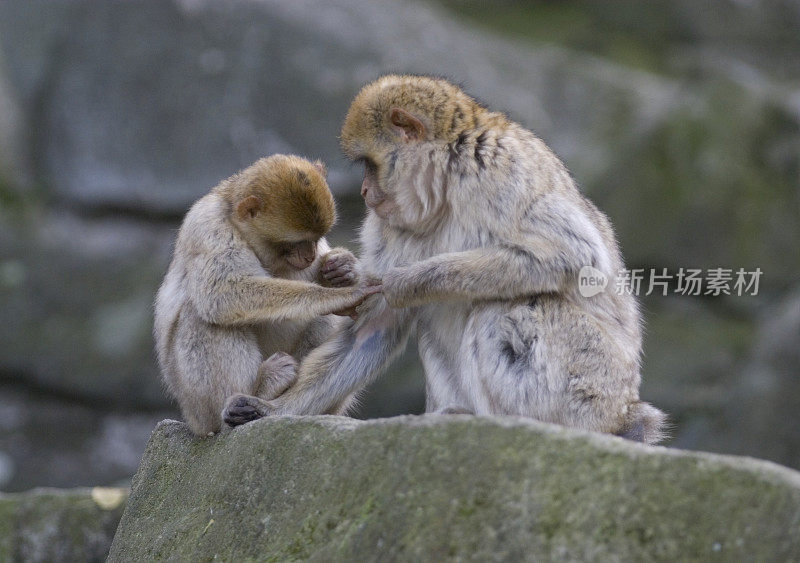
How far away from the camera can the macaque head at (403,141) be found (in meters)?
4.29

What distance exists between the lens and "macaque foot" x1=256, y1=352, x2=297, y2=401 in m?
4.30

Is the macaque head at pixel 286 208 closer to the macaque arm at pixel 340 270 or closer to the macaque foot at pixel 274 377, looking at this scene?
the macaque arm at pixel 340 270

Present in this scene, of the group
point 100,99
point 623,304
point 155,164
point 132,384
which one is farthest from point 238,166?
point 623,304

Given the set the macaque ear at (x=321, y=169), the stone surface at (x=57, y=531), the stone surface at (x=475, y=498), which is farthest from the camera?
the stone surface at (x=57, y=531)

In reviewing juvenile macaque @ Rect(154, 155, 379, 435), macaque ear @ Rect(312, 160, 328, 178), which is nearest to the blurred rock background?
macaque ear @ Rect(312, 160, 328, 178)

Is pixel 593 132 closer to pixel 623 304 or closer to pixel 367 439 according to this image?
pixel 623 304

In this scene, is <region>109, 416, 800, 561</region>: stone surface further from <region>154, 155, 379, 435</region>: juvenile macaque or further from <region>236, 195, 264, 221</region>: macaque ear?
<region>236, 195, 264, 221</region>: macaque ear

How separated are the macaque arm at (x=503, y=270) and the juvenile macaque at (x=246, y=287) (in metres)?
0.25

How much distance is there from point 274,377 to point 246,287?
0.38 metres

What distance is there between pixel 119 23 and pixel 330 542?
7889mm

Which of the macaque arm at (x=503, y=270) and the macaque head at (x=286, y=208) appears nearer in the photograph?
the macaque arm at (x=503, y=270)

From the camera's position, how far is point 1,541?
217 inches

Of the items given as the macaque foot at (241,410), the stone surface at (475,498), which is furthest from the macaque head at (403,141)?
the stone surface at (475,498)

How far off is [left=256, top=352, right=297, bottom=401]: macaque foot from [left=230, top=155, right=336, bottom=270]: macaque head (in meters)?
0.42
